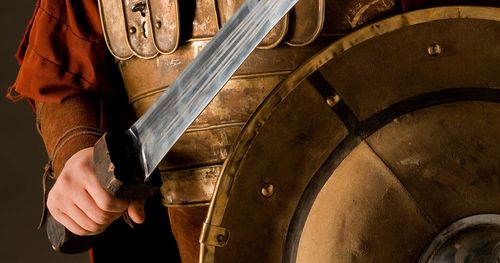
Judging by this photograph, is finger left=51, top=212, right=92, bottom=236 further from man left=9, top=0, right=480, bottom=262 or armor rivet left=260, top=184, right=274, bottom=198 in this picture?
armor rivet left=260, top=184, right=274, bottom=198

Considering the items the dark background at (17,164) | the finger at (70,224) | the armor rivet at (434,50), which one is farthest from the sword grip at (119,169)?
the dark background at (17,164)

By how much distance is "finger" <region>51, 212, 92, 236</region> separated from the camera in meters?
1.13

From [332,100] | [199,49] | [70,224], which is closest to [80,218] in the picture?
[70,224]

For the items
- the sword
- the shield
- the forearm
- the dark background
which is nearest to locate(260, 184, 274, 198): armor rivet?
the shield

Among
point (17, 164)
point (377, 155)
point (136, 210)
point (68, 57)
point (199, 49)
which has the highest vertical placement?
point (17, 164)

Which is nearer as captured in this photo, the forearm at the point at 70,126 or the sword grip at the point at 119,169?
the sword grip at the point at 119,169

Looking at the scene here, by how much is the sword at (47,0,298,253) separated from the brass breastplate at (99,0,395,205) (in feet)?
0.46

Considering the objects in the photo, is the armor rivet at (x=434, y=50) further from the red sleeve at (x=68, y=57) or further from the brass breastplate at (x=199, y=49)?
the red sleeve at (x=68, y=57)

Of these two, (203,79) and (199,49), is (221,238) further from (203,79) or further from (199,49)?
(199,49)

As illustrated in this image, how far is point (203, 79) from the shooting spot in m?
0.96

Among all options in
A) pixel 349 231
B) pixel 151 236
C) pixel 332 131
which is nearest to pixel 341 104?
pixel 332 131

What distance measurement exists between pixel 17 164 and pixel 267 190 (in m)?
1.38

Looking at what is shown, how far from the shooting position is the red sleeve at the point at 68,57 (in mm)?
1259

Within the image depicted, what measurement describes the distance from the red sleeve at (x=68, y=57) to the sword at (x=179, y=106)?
0.23 m
